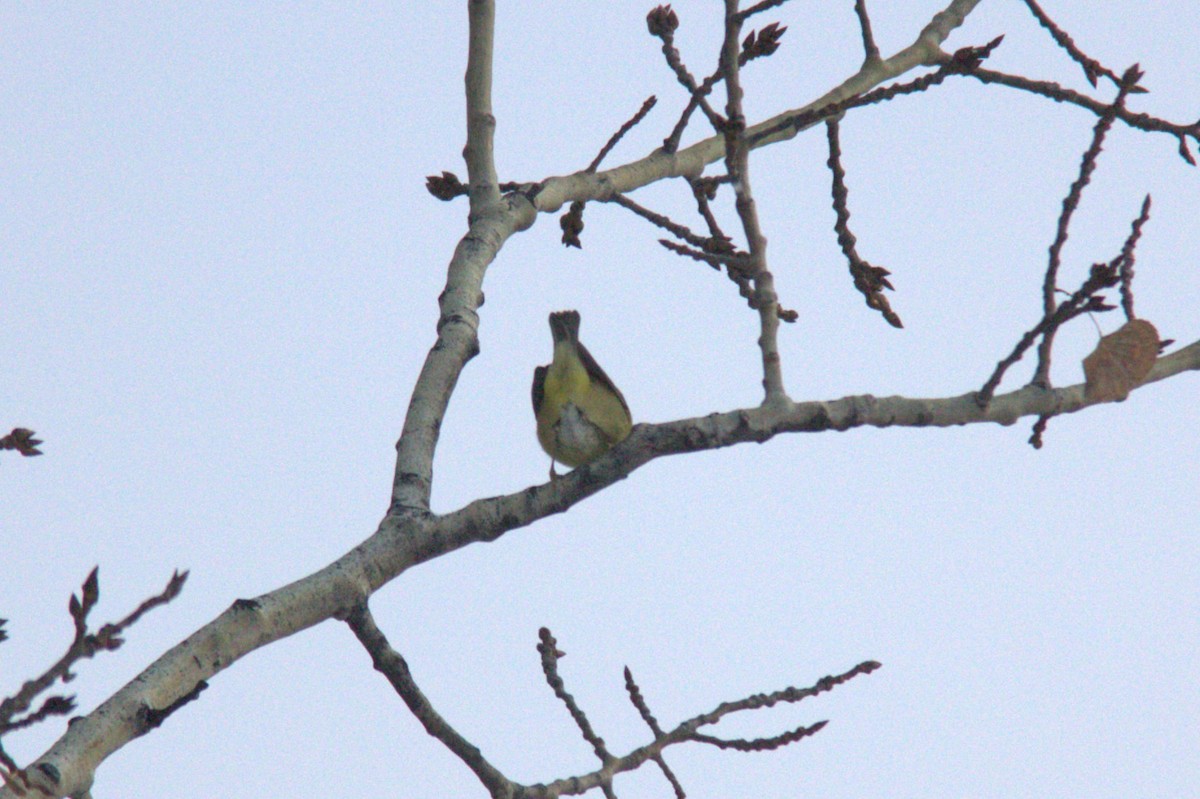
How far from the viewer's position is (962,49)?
4.22 meters

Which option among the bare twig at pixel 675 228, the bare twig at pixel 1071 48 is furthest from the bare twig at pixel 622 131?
the bare twig at pixel 1071 48

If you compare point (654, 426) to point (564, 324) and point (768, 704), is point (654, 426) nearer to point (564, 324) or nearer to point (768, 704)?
point (768, 704)

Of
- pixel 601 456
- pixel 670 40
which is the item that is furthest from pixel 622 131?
pixel 601 456

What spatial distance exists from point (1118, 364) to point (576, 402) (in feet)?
8.08

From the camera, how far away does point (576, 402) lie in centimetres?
527

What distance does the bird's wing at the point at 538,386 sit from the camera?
17.7 ft

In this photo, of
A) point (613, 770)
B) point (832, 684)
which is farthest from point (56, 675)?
point (832, 684)

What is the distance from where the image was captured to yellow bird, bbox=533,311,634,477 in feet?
17.3

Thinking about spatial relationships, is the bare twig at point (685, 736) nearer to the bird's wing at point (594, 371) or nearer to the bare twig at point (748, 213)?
the bare twig at point (748, 213)

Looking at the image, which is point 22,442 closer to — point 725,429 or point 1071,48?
point 725,429

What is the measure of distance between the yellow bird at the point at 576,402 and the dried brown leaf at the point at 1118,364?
7.76ft

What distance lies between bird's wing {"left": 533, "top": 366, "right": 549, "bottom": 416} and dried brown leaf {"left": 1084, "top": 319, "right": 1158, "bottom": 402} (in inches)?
102

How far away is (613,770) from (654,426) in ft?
3.15

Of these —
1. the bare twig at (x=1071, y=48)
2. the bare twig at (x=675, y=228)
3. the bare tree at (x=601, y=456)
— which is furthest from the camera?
the bare twig at (x=1071, y=48)
